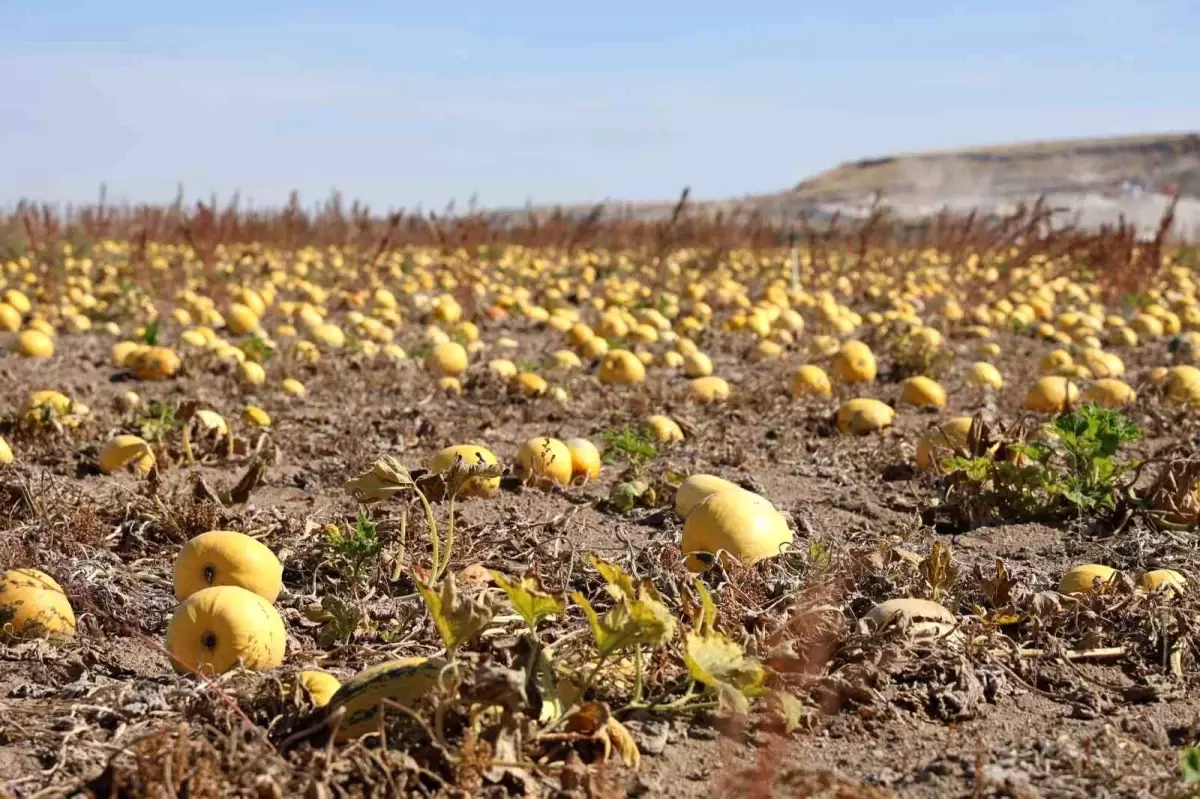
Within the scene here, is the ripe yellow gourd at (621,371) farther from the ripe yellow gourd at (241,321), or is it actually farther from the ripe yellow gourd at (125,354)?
the ripe yellow gourd at (241,321)

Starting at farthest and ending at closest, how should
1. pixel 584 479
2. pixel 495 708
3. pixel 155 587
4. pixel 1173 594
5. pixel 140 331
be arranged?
pixel 140 331
pixel 584 479
pixel 155 587
pixel 1173 594
pixel 495 708

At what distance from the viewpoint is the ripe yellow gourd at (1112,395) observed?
7.73m

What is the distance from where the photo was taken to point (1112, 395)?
305 inches

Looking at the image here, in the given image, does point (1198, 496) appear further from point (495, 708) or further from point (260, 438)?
point (260, 438)

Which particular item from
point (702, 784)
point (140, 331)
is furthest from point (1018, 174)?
point (702, 784)

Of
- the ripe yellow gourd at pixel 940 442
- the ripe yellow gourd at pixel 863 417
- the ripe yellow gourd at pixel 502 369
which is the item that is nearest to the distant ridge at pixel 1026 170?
the ripe yellow gourd at pixel 502 369

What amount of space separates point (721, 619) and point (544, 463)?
2186 millimetres

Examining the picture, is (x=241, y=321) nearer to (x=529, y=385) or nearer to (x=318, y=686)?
(x=529, y=385)

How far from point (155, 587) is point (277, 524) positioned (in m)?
0.64

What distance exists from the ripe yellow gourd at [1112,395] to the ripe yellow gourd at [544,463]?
3.74 meters

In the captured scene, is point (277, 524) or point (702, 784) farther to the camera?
point (277, 524)

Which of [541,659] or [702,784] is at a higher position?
[541,659]

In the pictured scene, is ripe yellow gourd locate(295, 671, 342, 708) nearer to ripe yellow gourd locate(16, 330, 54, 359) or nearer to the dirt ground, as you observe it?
the dirt ground

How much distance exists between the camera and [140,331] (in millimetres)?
10766
